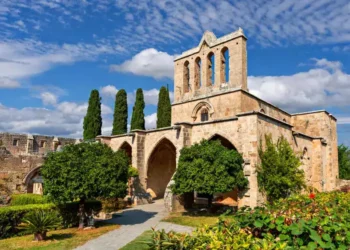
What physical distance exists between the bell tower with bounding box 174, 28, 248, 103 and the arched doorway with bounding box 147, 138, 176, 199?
13.3 ft

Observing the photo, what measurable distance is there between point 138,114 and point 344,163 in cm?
2247

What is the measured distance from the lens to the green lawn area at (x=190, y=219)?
12.7 metres

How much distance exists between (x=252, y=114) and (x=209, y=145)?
2562 millimetres

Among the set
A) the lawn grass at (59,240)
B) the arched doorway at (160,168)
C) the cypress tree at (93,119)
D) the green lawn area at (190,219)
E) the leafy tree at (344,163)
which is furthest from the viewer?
the cypress tree at (93,119)

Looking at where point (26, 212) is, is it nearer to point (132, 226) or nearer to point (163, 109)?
point (132, 226)

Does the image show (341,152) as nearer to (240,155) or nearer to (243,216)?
(240,155)

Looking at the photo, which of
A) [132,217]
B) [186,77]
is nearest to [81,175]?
[132,217]

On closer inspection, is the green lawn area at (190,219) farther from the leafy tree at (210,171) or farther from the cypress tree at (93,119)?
the cypress tree at (93,119)

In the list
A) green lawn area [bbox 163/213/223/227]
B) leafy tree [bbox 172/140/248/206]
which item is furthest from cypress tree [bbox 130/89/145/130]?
green lawn area [bbox 163/213/223/227]

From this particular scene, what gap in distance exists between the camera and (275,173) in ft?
45.5

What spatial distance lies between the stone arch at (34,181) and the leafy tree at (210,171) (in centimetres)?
1019

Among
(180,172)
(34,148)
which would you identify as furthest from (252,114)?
(34,148)

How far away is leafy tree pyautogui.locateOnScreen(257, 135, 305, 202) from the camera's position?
1379 cm

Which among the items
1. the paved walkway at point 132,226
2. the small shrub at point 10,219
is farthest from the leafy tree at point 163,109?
the small shrub at point 10,219
